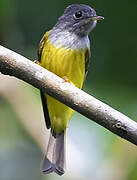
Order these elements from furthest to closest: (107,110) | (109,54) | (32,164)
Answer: (32,164)
(109,54)
(107,110)

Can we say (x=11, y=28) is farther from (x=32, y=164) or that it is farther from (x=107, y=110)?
(x=107, y=110)

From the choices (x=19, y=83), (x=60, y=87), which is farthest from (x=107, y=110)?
(x=19, y=83)

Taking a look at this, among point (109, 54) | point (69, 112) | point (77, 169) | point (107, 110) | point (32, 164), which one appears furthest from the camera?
point (32, 164)

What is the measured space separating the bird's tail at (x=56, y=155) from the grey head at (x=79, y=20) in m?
0.89

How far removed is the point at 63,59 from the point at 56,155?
87 cm

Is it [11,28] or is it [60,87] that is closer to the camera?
[60,87]

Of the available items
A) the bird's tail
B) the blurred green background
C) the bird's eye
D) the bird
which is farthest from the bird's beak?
the bird's tail

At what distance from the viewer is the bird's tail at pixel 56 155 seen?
3951 mm

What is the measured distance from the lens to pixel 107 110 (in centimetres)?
264

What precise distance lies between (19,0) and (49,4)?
28cm

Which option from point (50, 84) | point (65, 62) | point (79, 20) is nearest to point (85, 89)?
point (65, 62)

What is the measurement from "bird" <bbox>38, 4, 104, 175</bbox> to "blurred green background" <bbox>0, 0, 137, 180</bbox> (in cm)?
8

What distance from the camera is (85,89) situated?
13.4 ft

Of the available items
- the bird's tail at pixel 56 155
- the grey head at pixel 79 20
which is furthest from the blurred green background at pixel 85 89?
the grey head at pixel 79 20
